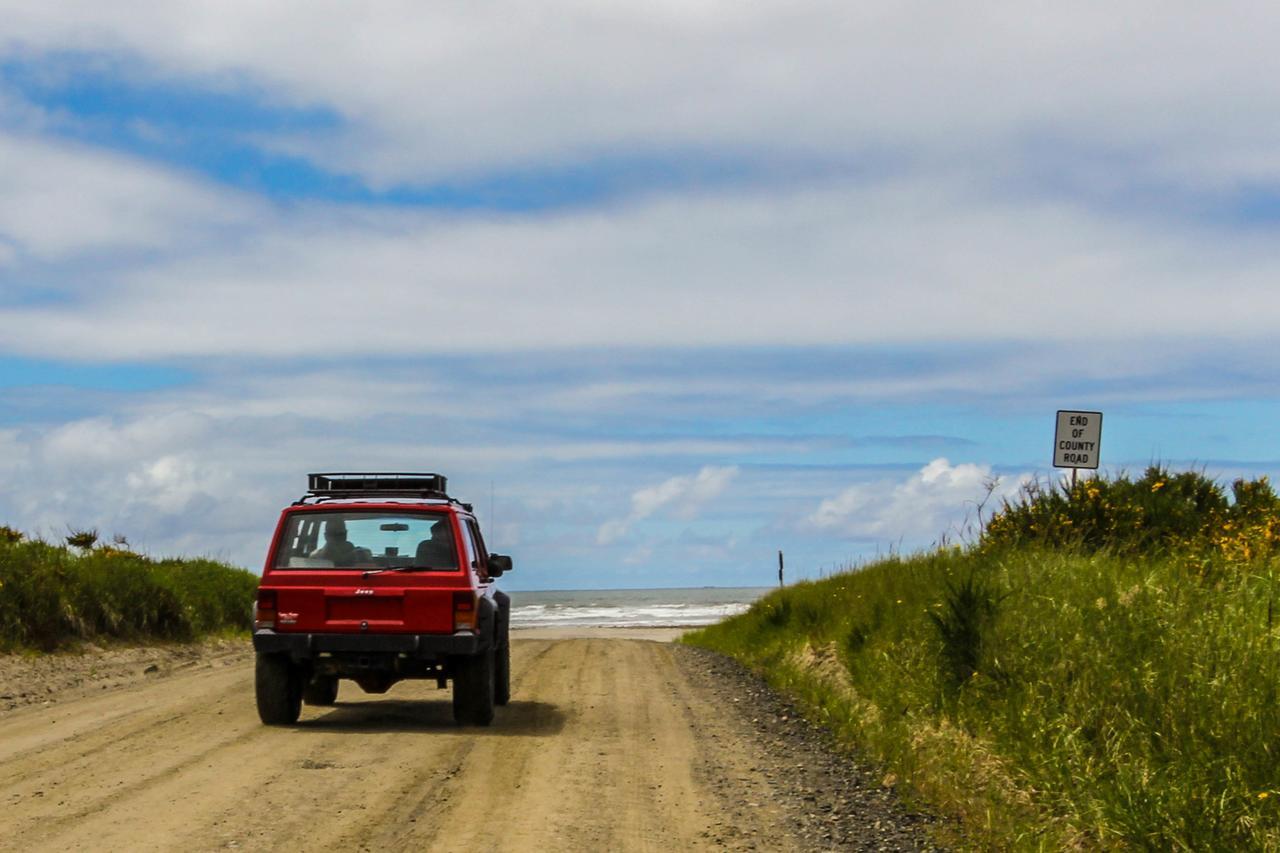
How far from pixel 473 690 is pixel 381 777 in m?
2.91

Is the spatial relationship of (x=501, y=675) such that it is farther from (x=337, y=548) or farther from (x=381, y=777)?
(x=381, y=777)

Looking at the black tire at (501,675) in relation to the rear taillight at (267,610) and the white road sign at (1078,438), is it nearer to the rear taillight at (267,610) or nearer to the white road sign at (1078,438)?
the rear taillight at (267,610)

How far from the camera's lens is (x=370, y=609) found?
39.4 ft

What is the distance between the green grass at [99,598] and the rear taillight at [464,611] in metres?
8.01

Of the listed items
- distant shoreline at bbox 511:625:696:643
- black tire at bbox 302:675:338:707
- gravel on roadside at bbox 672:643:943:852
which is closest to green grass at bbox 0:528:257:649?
black tire at bbox 302:675:338:707

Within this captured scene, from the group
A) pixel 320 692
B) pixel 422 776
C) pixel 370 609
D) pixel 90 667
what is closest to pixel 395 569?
pixel 370 609

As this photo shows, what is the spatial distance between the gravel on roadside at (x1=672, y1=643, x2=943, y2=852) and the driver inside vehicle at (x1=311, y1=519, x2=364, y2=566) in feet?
13.2

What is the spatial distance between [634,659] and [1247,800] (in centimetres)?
1514

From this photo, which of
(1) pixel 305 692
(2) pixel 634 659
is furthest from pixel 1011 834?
(2) pixel 634 659

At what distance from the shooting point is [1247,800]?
6594 mm

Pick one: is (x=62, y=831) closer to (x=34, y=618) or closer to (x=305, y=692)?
(x=305, y=692)

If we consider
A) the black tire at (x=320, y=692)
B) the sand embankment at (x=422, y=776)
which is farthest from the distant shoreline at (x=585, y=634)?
the sand embankment at (x=422, y=776)

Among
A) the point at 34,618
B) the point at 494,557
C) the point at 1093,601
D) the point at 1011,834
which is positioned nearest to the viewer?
the point at 1011,834

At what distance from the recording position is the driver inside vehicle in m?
12.3
